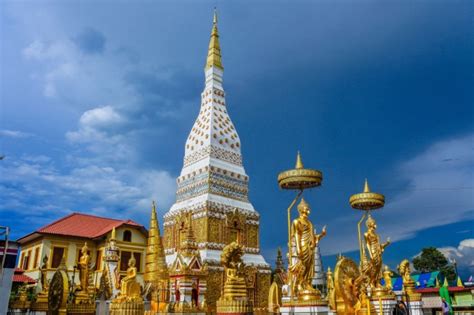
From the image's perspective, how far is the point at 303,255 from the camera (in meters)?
12.4

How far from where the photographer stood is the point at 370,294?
47.6ft

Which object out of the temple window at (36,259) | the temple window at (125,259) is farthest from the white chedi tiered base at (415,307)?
the temple window at (36,259)

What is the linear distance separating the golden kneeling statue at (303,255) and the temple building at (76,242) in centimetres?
2419

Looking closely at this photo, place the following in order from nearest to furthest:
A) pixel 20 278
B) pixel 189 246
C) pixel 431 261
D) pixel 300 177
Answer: pixel 300 177
pixel 189 246
pixel 20 278
pixel 431 261

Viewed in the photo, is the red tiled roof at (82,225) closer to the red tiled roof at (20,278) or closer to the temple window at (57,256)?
the temple window at (57,256)

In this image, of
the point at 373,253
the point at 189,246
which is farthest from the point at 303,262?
the point at 189,246

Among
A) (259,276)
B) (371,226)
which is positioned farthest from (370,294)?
(259,276)

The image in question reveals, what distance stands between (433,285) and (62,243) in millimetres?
32387

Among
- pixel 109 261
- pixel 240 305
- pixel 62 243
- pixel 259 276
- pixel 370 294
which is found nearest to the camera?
pixel 240 305

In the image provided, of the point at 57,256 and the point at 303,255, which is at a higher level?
the point at 57,256

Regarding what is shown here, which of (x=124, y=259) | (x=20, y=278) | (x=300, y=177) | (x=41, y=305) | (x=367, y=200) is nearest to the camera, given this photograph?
(x=300, y=177)

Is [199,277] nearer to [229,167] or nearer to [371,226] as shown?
[371,226]

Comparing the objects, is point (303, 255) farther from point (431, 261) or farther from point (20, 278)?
point (431, 261)

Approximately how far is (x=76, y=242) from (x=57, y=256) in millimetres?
1908
